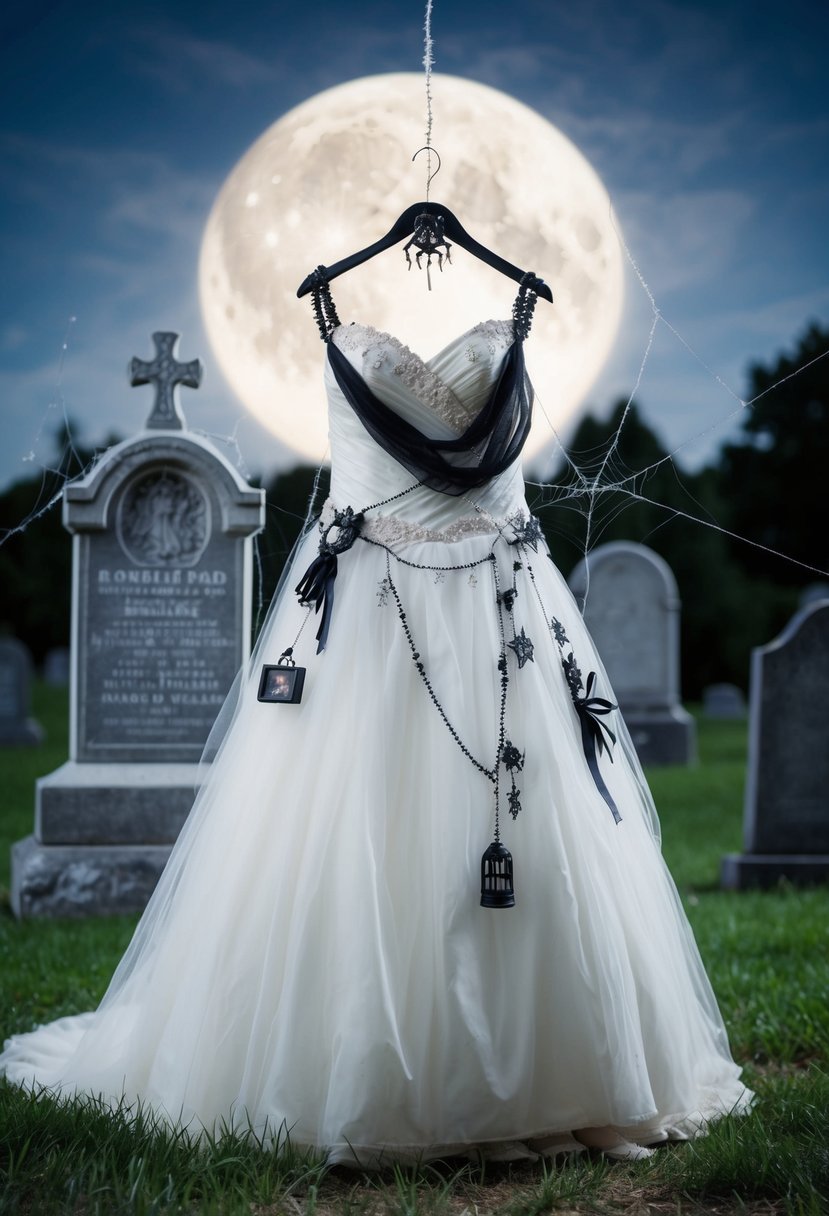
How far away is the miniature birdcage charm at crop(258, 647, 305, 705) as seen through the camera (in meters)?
2.53

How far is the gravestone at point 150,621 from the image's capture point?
527cm

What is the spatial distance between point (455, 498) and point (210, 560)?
3082 millimetres

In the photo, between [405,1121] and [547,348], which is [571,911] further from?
[547,348]

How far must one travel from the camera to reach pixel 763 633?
2477cm

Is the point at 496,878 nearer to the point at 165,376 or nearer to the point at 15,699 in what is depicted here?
the point at 165,376

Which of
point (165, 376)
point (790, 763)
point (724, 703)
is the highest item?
point (165, 376)

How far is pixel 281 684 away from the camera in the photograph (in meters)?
2.55

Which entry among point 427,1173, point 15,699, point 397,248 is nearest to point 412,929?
point 427,1173

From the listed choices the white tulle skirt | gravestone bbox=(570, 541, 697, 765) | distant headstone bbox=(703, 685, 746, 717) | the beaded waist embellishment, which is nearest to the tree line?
distant headstone bbox=(703, 685, 746, 717)

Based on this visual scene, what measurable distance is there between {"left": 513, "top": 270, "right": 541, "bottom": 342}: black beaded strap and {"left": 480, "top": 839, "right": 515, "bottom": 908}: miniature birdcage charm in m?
1.33

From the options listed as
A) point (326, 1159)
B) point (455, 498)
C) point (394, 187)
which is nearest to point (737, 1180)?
point (326, 1159)

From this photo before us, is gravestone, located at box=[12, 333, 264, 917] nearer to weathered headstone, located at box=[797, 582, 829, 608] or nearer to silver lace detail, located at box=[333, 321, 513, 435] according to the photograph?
silver lace detail, located at box=[333, 321, 513, 435]

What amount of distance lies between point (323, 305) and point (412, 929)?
1.61 meters

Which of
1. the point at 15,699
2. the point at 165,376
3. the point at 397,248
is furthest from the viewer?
the point at 15,699
